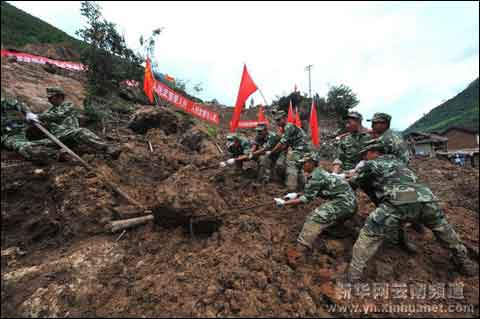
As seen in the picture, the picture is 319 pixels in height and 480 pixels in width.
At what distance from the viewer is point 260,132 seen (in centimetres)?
580

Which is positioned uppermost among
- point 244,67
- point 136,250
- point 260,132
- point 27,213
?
point 244,67

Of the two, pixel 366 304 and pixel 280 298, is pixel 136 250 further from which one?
pixel 366 304

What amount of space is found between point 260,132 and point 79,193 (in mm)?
4144

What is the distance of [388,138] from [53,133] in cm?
576

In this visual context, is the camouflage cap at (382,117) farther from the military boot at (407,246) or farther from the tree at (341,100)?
the tree at (341,100)

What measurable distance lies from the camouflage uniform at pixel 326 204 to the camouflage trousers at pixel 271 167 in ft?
6.82

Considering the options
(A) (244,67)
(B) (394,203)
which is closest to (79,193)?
(B) (394,203)

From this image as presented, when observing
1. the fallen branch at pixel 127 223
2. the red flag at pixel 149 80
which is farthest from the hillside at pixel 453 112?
the fallen branch at pixel 127 223

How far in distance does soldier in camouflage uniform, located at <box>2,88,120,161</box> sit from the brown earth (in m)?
0.26

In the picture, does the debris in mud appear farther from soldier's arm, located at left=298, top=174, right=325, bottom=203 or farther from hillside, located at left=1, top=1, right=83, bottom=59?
hillside, located at left=1, top=1, right=83, bottom=59

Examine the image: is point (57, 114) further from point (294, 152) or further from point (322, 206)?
point (322, 206)

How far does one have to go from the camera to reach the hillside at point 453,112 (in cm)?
→ 4642

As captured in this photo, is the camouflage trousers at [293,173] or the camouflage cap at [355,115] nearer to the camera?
the camouflage cap at [355,115]

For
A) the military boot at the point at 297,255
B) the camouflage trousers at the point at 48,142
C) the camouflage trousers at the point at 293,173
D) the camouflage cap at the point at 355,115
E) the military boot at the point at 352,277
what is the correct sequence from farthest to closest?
the camouflage trousers at the point at 293,173, the camouflage cap at the point at 355,115, the camouflage trousers at the point at 48,142, the military boot at the point at 297,255, the military boot at the point at 352,277
